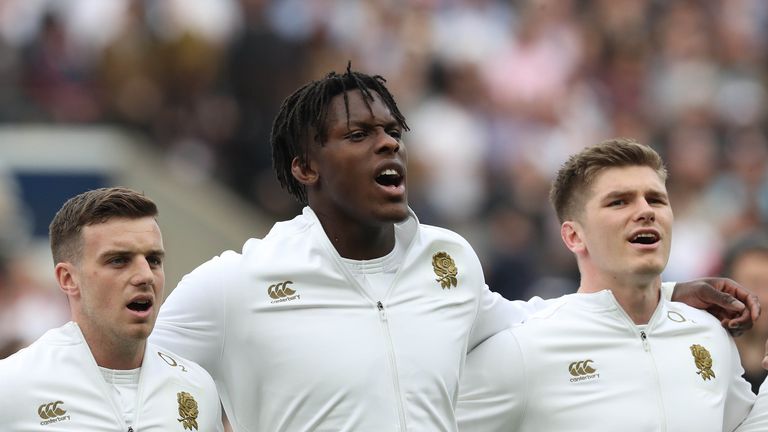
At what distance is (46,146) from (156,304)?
7.16 metres

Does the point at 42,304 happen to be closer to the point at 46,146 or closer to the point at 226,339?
the point at 46,146

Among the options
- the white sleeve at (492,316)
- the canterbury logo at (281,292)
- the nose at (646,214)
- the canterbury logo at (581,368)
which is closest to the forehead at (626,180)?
the nose at (646,214)

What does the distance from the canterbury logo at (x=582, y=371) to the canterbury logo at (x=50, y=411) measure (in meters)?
1.79

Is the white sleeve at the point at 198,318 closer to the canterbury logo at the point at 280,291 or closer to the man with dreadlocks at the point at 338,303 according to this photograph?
the man with dreadlocks at the point at 338,303

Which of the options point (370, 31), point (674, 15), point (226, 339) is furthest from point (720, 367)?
point (674, 15)

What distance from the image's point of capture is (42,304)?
11547 millimetres

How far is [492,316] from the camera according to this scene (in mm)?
5840

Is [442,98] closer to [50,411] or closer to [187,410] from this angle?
[187,410]

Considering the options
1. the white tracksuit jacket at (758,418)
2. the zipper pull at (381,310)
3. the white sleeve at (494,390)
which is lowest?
the white tracksuit jacket at (758,418)

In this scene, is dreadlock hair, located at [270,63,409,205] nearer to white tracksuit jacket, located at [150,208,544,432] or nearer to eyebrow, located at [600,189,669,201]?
white tracksuit jacket, located at [150,208,544,432]

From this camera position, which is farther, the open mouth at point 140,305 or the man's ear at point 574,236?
the man's ear at point 574,236

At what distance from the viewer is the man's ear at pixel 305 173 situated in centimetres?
564

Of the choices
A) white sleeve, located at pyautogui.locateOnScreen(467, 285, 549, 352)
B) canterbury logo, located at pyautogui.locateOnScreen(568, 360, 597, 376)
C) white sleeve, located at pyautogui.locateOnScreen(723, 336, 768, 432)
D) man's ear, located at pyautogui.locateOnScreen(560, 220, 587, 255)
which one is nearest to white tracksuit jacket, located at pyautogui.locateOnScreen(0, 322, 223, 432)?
white sleeve, located at pyautogui.locateOnScreen(467, 285, 549, 352)

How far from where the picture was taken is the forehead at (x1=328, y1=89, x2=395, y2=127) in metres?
5.55
